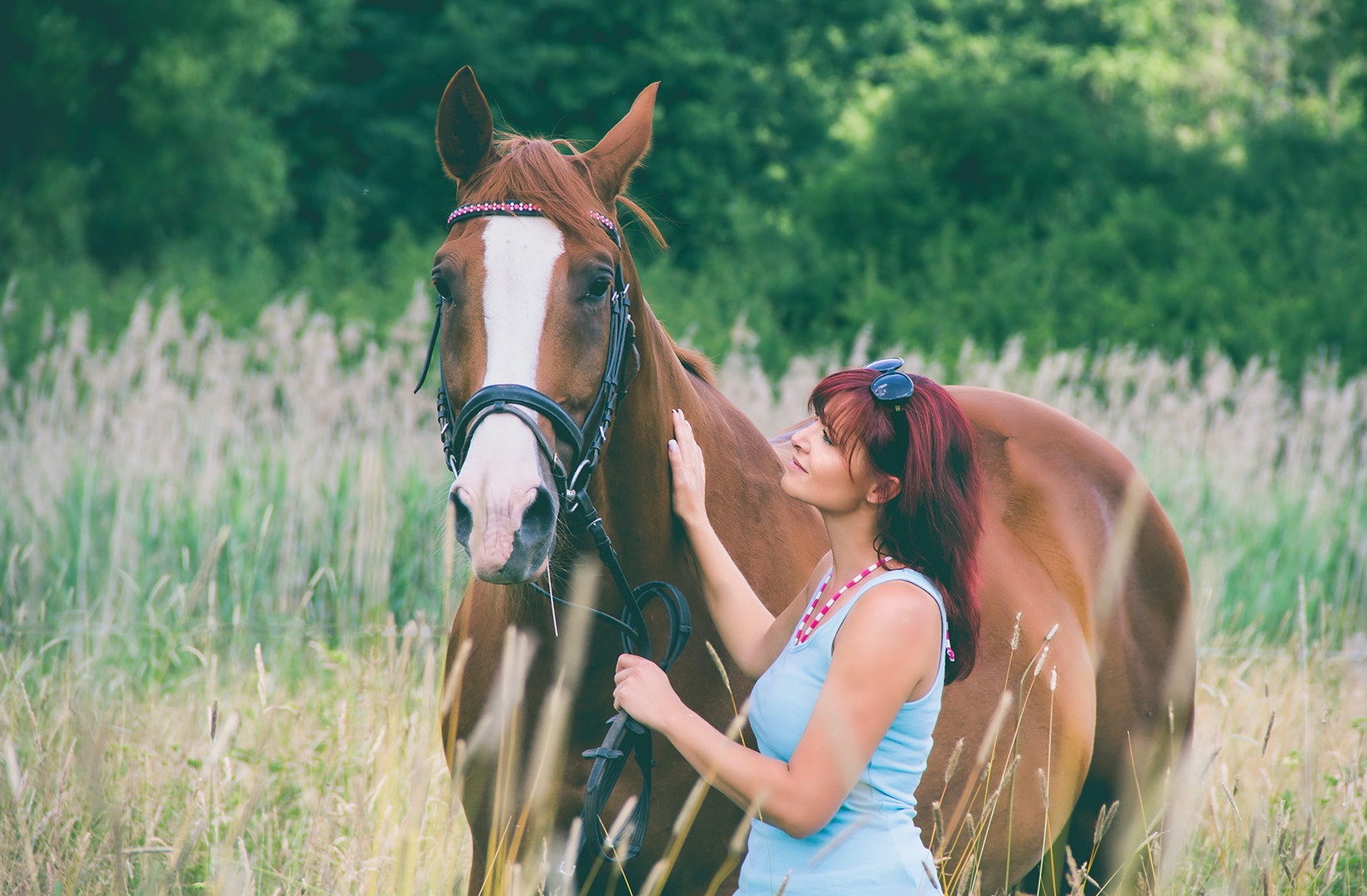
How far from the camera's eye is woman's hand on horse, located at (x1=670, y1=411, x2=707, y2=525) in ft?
6.49

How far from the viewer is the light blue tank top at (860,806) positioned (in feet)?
5.25

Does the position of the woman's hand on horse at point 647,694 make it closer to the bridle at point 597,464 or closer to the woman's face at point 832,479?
the bridle at point 597,464

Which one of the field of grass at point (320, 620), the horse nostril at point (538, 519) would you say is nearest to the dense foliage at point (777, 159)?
the field of grass at point (320, 620)

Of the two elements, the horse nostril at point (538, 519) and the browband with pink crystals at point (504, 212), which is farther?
the browband with pink crystals at point (504, 212)

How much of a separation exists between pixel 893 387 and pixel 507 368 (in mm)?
626

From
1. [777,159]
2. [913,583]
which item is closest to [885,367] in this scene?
[913,583]

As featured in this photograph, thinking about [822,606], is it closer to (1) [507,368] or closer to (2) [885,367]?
(2) [885,367]

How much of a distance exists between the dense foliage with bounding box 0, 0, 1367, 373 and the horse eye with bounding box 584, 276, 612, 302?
23.1ft

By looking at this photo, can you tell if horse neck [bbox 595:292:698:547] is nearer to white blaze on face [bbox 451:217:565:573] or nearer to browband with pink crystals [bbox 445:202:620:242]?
browband with pink crystals [bbox 445:202:620:242]

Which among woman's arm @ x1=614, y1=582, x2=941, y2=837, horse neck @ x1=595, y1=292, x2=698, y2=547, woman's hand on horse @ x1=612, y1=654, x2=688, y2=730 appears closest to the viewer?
woman's arm @ x1=614, y1=582, x2=941, y2=837

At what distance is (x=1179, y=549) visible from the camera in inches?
121

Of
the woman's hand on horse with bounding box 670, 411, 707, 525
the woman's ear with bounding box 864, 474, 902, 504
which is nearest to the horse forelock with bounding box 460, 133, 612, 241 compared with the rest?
the woman's hand on horse with bounding box 670, 411, 707, 525

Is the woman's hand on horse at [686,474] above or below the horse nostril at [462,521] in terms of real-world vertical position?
below

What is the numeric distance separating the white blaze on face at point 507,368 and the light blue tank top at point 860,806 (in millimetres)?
518
